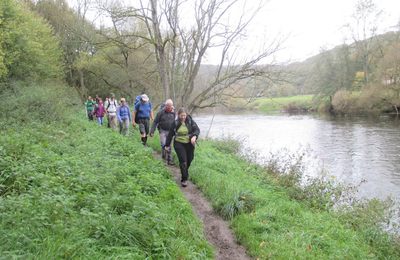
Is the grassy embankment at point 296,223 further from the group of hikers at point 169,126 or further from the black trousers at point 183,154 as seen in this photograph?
the group of hikers at point 169,126

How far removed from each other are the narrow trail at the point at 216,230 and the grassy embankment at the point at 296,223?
15 centimetres

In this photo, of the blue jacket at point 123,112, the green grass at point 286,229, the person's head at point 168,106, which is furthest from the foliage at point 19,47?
the green grass at point 286,229

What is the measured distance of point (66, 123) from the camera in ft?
41.7

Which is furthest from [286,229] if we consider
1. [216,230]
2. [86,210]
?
[86,210]

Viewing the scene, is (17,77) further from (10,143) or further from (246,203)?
(246,203)

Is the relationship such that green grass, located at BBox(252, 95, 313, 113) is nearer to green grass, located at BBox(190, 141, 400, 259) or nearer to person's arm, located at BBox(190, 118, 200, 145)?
person's arm, located at BBox(190, 118, 200, 145)

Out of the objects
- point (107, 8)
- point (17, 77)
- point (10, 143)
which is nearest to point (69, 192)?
point (10, 143)

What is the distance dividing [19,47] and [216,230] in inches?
743

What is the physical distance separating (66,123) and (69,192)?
29.1ft

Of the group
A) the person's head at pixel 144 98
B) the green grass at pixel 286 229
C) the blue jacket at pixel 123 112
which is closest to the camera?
the green grass at pixel 286 229

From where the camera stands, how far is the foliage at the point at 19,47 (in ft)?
58.1

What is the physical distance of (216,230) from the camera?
574 cm

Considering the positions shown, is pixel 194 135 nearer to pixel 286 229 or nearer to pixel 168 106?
pixel 168 106

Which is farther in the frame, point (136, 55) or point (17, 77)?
point (136, 55)
